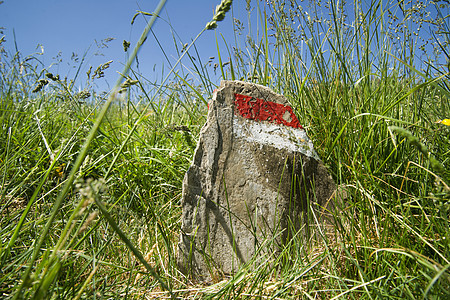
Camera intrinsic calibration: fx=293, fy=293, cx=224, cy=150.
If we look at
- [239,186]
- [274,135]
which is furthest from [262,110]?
[239,186]

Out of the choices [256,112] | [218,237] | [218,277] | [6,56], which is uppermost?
[6,56]

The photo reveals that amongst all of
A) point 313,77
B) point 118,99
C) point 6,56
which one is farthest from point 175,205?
point 6,56

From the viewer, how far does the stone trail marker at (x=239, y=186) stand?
1328 millimetres

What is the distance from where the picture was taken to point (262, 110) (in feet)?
4.79

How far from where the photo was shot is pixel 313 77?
1.88 m

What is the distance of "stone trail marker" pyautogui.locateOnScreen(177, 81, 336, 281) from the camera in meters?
1.33

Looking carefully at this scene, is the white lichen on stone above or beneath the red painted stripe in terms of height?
beneath

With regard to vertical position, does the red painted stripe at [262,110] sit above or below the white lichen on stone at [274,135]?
above

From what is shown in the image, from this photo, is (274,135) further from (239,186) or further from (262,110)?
(239,186)

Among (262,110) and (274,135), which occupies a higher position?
(262,110)

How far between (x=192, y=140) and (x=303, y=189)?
0.98 m

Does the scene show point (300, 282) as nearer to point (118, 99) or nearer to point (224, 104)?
point (224, 104)

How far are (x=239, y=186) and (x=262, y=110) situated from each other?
396mm

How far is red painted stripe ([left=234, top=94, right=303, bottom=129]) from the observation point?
4.68ft
